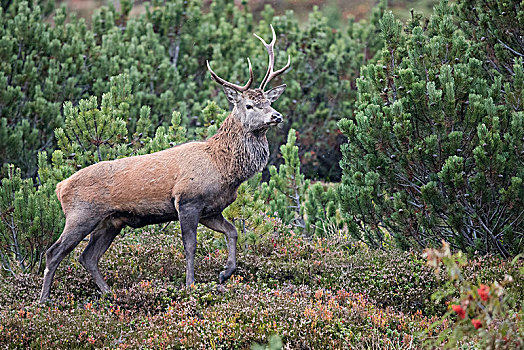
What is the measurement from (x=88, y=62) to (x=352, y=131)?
8.46 meters

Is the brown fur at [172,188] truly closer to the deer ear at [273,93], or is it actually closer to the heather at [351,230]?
the deer ear at [273,93]

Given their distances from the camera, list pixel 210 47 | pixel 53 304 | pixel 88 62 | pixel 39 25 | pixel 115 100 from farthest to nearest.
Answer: pixel 210 47 < pixel 88 62 < pixel 39 25 < pixel 115 100 < pixel 53 304

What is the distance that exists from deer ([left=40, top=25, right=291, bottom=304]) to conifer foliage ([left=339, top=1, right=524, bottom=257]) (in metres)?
1.70

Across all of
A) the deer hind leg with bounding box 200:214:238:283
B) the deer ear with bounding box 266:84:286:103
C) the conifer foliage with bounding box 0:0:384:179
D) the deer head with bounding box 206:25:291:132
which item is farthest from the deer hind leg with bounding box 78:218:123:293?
the conifer foliage with bounding box 0:0:384:179

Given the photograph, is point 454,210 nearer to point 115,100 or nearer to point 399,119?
point 399,119

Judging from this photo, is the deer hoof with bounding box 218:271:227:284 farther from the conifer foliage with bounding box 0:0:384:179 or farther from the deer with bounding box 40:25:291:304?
the conifer foliage with bounding box 0:0:384:179

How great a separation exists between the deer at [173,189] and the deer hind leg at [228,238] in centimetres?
1

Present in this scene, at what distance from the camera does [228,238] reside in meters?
7.62

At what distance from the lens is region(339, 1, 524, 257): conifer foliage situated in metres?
7.63

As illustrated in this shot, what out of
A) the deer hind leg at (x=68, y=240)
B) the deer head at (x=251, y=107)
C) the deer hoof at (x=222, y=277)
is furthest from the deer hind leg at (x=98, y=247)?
the deer head at (x=251, y=107)

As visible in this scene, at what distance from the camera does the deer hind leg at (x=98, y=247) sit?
763cm

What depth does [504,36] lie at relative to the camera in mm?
8805

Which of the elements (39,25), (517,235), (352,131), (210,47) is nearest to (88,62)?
(39,25)

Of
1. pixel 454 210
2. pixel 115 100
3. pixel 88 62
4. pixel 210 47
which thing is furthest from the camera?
pixel 210 47
